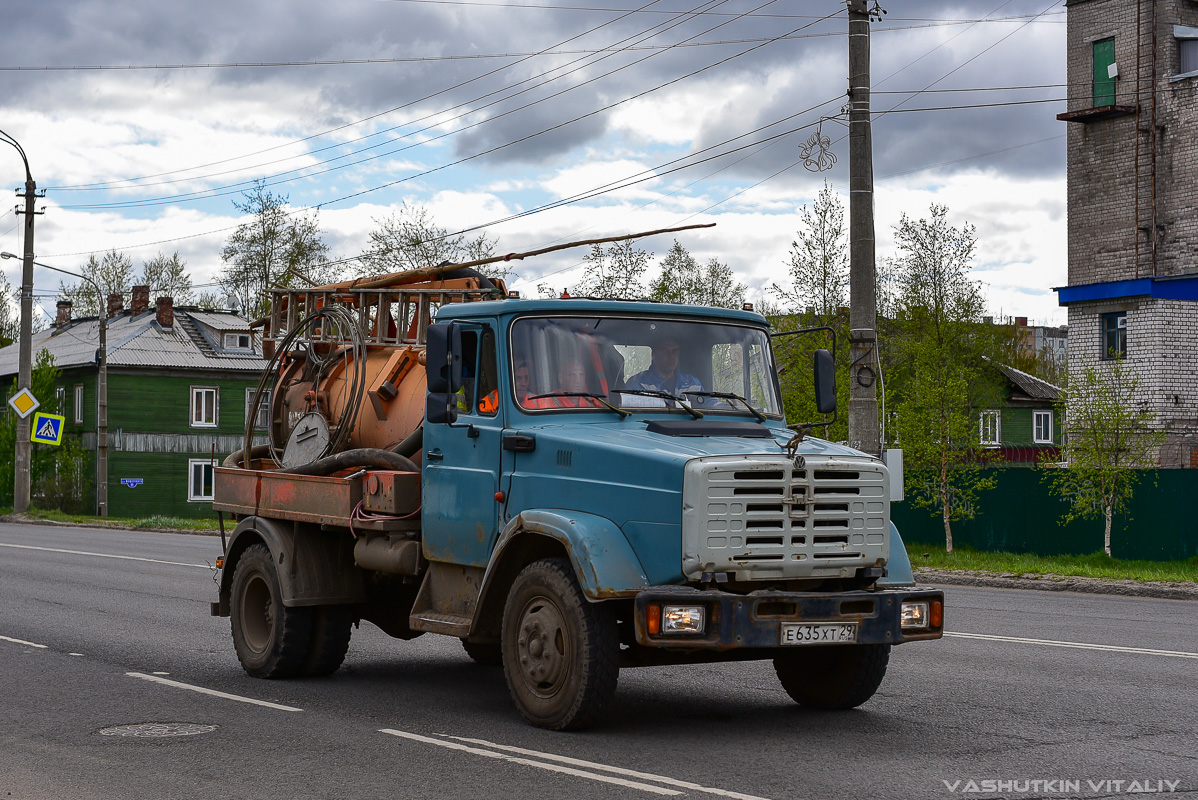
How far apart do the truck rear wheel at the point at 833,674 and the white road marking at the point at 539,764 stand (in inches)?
78.9

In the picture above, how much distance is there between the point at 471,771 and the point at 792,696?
270 centimetres

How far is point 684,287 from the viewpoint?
1729 inches

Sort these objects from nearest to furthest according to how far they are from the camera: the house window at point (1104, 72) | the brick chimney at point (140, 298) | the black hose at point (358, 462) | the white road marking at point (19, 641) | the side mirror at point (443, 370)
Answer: the side mirror at point (443, 370) → the black hose at point (358, 462) → the white road marking at point (19, 641) → the house window at point (1104, 72) → the brick chimney at point (140, 298)

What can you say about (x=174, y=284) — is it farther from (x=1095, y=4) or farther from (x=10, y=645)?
(x=10, y=645)

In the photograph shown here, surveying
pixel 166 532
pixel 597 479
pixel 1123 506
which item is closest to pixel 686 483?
pixel 597 479

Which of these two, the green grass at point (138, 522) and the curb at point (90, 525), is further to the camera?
the green grass at point (138, 522)

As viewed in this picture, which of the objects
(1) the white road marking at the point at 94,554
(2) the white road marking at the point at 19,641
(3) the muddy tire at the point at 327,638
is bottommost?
(1) the white road marking at the point at 94,554

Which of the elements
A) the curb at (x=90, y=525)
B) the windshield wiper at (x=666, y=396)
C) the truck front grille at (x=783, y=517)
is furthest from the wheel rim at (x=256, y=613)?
the curb at (x=90, y=525)

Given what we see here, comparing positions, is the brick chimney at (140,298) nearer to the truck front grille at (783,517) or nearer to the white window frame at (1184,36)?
the white window frame at (1184,36)

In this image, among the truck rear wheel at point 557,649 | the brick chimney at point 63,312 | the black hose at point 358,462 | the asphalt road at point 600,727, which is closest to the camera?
the asphalt road at point 600,727

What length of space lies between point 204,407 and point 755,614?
58.0 meters

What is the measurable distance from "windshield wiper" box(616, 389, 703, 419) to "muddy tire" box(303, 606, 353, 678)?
3.08 metres

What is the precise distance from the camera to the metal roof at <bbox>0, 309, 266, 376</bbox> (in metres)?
60.4

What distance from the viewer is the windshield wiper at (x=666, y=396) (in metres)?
8.24
